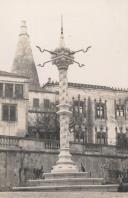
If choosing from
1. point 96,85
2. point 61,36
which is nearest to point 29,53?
point 96,85

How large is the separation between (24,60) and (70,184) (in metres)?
38.5

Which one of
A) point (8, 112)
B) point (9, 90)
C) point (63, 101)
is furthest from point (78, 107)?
point (63, 101)

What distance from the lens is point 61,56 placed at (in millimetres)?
26859

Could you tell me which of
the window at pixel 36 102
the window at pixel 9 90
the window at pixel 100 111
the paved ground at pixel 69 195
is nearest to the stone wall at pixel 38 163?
the window at pixel 9 90

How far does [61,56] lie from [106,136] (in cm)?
2635

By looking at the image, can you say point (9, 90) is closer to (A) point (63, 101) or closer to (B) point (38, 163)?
(B) point (38, 163)

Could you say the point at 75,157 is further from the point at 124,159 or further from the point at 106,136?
the point at 106,136

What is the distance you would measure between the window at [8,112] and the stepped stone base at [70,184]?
58.3 feet

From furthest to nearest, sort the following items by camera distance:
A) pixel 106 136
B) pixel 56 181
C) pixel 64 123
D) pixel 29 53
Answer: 1. pixel 29 53
2. pixel 106 136
3. pixel 64 123
4. pixel 56 181

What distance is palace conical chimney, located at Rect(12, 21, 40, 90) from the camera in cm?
5968

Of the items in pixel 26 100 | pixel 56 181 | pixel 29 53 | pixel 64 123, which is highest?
pixel 29 53

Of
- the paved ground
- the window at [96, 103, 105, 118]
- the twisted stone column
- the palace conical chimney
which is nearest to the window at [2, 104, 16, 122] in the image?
the window at [96, 103, 105, 118]

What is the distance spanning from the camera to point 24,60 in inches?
2384

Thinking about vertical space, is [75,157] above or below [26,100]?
below
